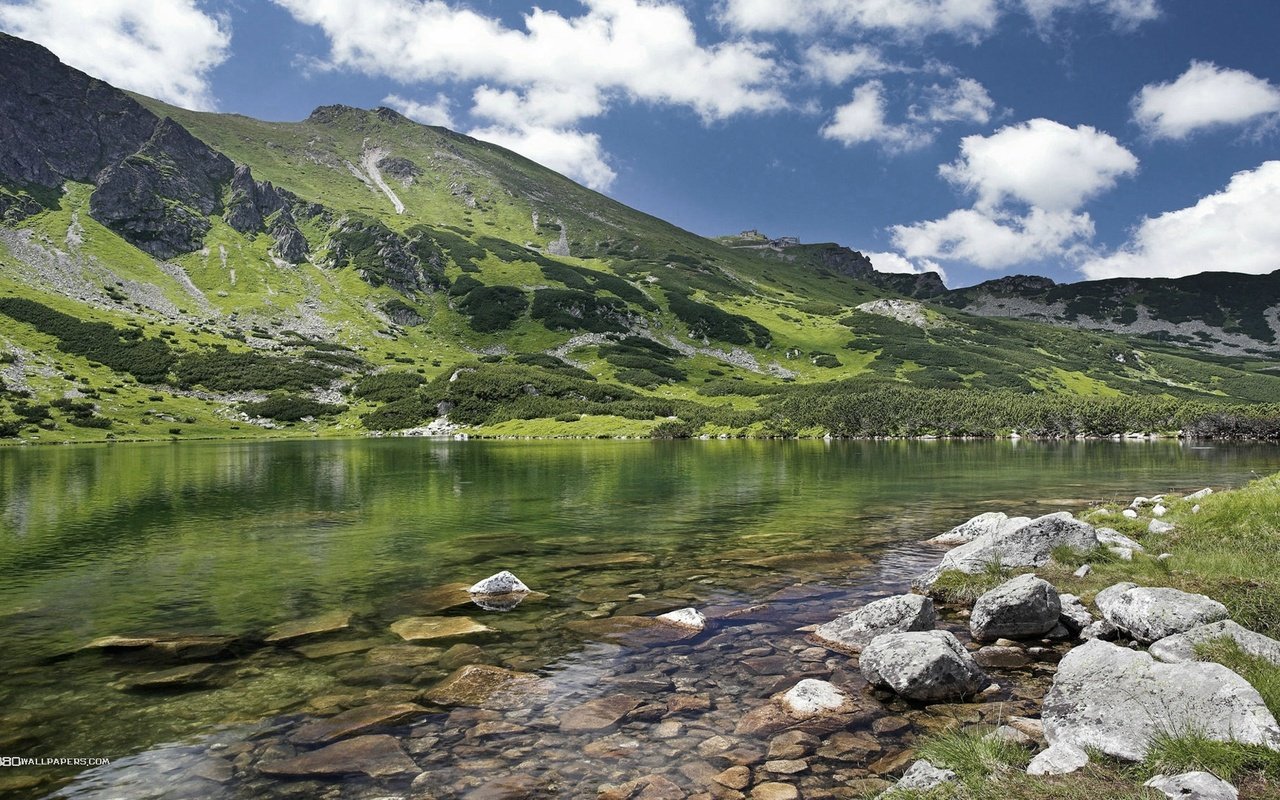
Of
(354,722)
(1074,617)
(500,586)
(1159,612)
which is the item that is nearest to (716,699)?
(354,722)

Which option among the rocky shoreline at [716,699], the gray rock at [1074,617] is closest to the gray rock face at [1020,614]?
the rocky shoreline at [716,699]

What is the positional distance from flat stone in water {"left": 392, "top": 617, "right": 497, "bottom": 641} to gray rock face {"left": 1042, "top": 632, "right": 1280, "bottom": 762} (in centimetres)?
1173

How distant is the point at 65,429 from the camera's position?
118750mm

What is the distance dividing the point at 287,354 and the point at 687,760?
20712cm

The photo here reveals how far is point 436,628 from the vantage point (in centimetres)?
1627

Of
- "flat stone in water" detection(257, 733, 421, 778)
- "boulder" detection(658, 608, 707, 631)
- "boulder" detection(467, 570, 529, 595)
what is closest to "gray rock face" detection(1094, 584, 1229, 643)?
"boulder" detection(658, 608, 707, 631)

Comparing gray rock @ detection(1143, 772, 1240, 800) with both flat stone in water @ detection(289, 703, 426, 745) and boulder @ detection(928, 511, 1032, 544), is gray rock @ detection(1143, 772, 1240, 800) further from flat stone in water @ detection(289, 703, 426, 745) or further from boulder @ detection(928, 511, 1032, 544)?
boulder @ detection(928, 511, 1032, 544)

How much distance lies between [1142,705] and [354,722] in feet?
37.8

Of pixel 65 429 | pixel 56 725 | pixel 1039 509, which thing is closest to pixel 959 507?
pixel 1039 509

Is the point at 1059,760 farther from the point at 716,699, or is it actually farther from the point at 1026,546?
the point at 1026,546

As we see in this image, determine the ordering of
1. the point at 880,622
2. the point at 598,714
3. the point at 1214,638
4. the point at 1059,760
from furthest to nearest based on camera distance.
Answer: the point at 880,622 < the point at 598,714 < the point at 1214,638 < the point at 1059,760

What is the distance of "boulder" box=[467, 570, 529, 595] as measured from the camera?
19375 mm

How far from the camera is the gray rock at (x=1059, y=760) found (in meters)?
7.80

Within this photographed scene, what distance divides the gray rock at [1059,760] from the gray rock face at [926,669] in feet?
10.5
